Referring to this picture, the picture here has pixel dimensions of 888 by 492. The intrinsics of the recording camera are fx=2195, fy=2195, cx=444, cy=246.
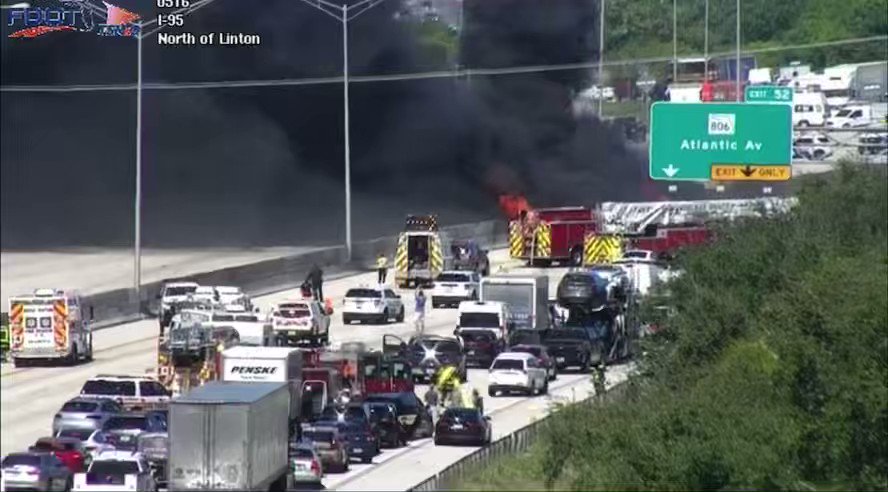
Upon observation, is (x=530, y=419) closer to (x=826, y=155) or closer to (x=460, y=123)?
(x=460, y=123)

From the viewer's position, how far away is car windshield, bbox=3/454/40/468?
3030 centimetres

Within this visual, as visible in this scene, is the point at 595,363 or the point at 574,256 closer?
the point at 595,363

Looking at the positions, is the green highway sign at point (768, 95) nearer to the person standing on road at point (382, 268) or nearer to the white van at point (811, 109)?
the person standing on road at point (382, 268)

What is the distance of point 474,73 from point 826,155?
2147cm

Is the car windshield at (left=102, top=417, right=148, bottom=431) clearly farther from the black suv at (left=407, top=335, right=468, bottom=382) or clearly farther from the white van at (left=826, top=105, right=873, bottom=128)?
the white van at (left=826, top=105, right=873, bottom=128)

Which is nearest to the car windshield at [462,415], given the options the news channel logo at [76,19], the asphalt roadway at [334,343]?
the asphalt roadway at [334,343]

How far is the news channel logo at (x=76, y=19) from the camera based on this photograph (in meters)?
20.6

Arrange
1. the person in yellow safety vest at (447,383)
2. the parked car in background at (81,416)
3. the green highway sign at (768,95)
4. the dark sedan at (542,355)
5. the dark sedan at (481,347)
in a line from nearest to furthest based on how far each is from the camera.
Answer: the parked car in background at (81,416) < the person in yellow safety vest at (447,383) < the green highway sign at (768,95) < the dark sedan at (542,355) < the dark sedan at (481,347)

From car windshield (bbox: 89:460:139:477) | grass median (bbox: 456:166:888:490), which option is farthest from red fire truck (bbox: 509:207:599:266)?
car windshield (bbox: 89:460:139:477)

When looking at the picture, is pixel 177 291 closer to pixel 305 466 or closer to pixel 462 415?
pixel 462 415

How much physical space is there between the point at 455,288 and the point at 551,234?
9.44ft

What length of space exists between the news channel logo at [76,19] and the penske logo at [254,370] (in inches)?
674

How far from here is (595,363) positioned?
50.5 m

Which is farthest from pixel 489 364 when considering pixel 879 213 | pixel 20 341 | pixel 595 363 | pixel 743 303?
pixel 879 213
